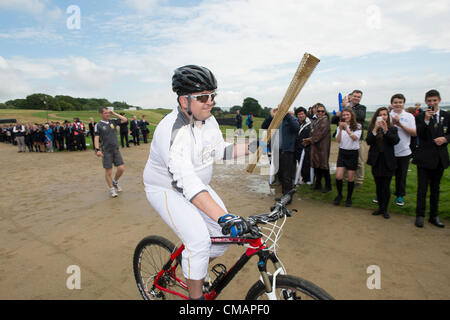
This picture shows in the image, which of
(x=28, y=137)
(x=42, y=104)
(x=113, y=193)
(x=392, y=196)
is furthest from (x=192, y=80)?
(x=42, y=104)

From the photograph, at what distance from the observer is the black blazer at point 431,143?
476 cm

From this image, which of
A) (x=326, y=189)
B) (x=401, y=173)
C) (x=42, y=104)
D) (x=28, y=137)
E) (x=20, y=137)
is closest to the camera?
(x=401, y=173)

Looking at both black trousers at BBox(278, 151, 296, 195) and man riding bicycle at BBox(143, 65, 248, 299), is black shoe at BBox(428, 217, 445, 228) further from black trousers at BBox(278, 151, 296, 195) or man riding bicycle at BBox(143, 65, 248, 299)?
man riding bicycle at BBox(143, 65, 248, 299)

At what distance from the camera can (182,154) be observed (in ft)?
7.03

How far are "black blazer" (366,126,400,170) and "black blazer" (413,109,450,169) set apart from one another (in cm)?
41

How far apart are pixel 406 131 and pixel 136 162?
1085 centimetres

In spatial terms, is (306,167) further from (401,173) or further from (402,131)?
(402,131)

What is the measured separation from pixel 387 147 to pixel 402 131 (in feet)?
2.22

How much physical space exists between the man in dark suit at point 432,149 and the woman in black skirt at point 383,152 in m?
0.47

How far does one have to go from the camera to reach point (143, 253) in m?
3.03

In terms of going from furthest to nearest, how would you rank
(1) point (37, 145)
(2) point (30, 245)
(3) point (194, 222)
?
(1) point (37, 145), (2) point (30, 245), (3) point (194, 222)

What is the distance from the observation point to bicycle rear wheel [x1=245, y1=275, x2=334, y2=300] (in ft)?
5.72
